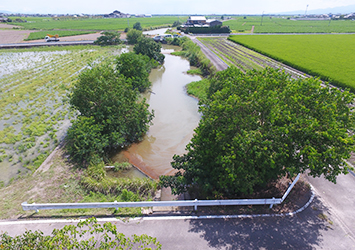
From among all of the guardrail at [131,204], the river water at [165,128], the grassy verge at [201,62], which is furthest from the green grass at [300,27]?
the guardrail at [131,204]

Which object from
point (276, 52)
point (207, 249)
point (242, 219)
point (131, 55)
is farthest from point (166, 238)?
point (276, 52)

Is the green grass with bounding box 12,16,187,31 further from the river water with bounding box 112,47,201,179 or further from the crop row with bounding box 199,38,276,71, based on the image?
the river water with bounding box 112,47,201,179

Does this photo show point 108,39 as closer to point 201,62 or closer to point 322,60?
point 201,62

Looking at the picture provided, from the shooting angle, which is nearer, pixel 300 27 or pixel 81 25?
pixel 300 27

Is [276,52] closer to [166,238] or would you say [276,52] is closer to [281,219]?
[281,219]

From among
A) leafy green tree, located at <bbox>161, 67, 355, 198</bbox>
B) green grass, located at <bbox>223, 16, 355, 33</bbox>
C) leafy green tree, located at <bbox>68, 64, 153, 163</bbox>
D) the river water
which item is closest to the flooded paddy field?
leafy green tree, located at <bbox>68, 64, 153, 163</bbox>

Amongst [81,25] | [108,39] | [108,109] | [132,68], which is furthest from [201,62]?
[81,25]
